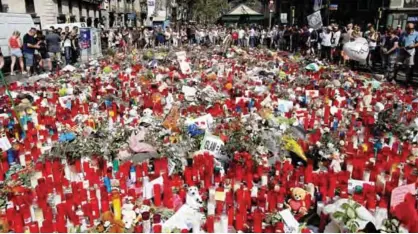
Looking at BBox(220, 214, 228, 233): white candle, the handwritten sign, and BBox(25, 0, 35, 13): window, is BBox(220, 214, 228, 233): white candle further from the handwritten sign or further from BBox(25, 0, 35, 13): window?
BBox(25, 0, 35, 13): window

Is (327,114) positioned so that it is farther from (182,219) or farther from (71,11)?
(71,11)

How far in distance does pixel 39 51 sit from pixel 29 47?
27.7 inches

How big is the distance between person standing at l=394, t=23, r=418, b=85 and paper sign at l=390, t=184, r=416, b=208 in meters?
7.79

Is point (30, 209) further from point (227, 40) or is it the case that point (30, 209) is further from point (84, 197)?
point (227, 40)

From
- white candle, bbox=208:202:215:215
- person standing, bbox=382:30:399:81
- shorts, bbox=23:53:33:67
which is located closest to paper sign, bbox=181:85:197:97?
white candle, bbox=208:202:215:215

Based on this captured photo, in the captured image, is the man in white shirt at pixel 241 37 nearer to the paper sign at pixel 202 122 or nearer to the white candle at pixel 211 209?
the paper sign at pixel 202 122

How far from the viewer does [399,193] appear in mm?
3986

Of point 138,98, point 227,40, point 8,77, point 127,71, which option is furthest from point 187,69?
point 227,40

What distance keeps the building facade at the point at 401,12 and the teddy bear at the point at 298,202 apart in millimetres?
28147

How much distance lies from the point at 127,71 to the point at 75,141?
6.40m

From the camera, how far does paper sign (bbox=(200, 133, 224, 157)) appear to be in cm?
531

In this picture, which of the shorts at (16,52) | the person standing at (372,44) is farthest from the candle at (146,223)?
the person standing at (372,44)

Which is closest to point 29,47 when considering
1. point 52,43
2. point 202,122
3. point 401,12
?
point 52,43

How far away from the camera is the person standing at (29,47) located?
496 inches
